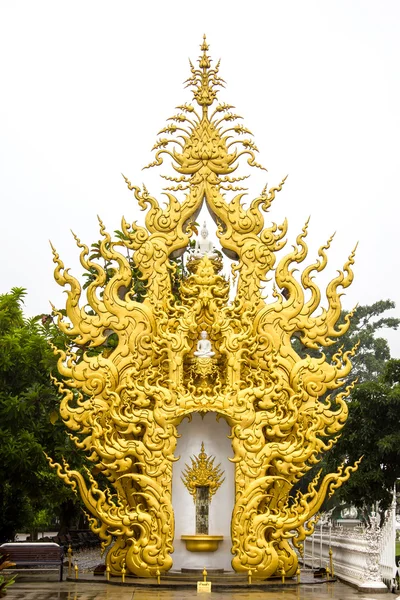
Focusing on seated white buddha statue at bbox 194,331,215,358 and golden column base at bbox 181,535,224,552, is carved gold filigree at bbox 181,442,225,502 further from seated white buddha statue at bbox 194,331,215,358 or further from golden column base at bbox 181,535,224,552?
seated white buddha statue at bbox 194,331,215,358

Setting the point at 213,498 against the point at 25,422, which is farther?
the point at 25,422

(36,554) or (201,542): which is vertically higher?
(201,542)

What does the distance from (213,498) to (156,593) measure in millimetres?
2275

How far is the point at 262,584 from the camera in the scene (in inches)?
484

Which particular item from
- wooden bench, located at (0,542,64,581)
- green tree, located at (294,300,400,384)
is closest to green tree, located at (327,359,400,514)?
wooden bench, located at (0,542,64,581)

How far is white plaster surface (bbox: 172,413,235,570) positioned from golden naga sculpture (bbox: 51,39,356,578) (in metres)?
0.66

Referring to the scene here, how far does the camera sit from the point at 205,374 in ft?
44.1

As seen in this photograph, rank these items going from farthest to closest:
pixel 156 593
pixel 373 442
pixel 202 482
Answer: pixel 373 442, pixel 202 482, pixel 156 593

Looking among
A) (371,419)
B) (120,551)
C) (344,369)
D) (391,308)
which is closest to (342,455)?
(371,419)

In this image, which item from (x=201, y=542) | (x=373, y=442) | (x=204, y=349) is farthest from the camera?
(x=373, y=442)

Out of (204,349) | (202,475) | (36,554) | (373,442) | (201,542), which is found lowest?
(36,554)

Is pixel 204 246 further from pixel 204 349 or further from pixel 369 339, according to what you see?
pixel 369 339

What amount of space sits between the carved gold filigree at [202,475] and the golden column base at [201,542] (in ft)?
2.02

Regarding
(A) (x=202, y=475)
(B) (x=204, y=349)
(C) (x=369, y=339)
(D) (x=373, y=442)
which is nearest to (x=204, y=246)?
(B) (x=204, y=349)
